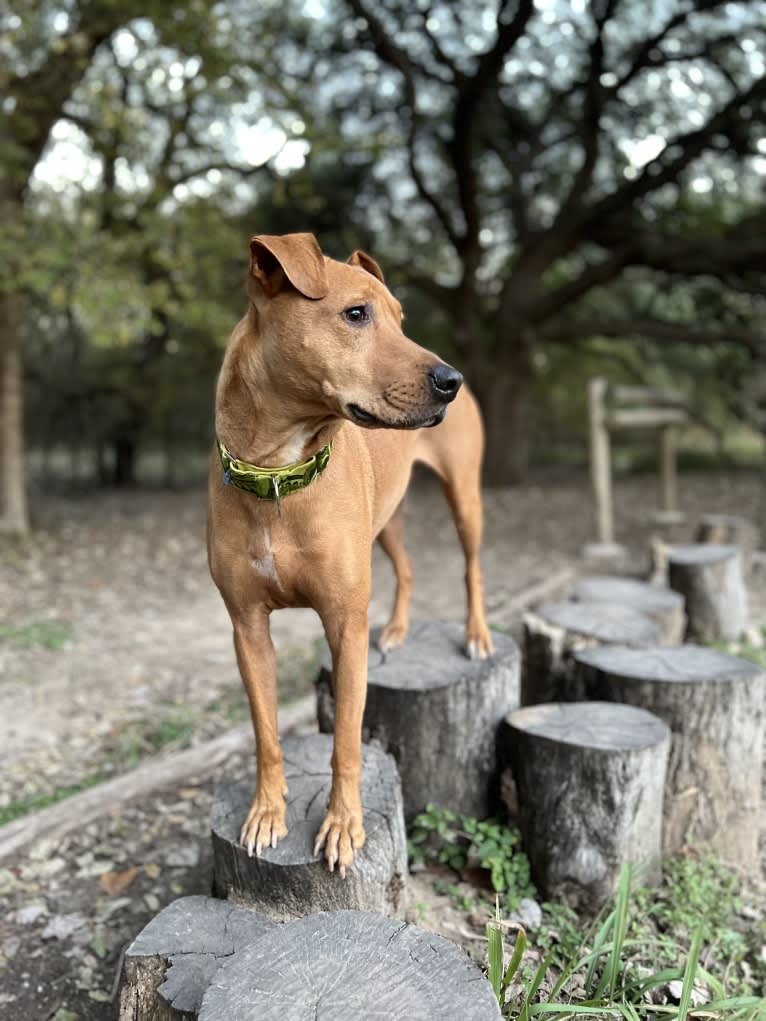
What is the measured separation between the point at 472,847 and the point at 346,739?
1006 millimetres

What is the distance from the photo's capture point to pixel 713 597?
5.67 metres

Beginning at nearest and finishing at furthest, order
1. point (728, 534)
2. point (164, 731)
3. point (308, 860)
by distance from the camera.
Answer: point (308, 860), point (164, 731), point (728, 534)

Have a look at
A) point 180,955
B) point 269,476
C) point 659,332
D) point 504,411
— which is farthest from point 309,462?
point 504,411

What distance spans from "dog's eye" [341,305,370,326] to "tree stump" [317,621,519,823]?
1584 millimetres

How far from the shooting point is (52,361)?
45.9 ft

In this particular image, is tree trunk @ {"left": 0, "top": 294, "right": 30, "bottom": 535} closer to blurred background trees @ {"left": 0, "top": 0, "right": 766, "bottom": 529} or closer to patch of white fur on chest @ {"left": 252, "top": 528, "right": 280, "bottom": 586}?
blurred background trees @ {"left": 0, "top": 0, "right": 766, "bottom": 529}

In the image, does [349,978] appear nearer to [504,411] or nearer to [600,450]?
[600,450]

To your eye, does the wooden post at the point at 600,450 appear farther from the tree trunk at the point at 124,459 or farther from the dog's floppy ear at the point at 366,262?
the tree trunk at the point at 124,459

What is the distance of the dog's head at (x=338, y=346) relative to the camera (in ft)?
5.91

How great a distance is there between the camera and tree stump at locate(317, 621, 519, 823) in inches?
119

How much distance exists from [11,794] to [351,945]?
243 centimetres

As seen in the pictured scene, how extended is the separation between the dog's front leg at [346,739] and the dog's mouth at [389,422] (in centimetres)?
56

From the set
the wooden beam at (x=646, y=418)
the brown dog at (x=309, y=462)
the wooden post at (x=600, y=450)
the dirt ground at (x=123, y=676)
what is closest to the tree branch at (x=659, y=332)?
the dirt ground at (x=123, y=676)

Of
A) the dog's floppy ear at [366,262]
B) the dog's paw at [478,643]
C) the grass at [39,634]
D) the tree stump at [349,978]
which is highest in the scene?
the dog's floppy ear at [366,262]
